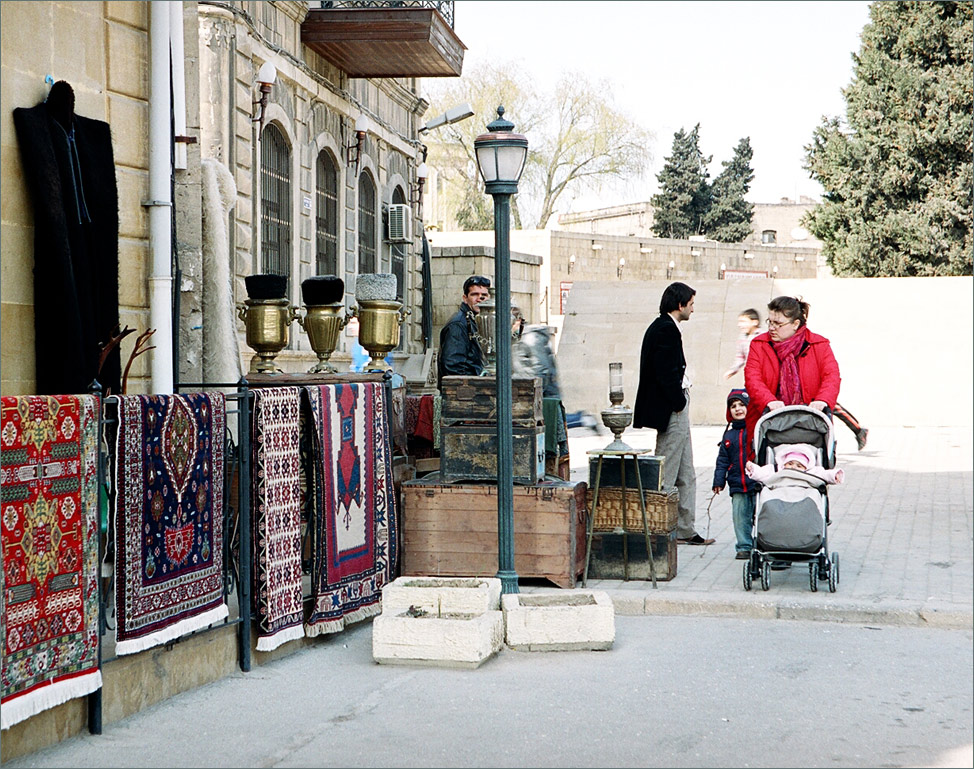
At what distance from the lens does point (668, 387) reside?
27.8 feet

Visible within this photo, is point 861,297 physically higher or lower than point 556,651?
higher

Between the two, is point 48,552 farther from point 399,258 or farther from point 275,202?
point 399,258

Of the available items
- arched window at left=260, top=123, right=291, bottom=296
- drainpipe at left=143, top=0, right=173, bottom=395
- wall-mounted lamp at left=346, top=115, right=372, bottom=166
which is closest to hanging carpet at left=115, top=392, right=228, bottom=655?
drainpipe at left=143, top=0, right=173, bottom=395

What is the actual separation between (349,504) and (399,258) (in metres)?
14.7

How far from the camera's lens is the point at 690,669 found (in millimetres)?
5797

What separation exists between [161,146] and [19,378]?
1554mm

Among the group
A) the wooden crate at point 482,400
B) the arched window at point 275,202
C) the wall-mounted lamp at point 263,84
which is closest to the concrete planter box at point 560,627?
the wooden crate at point 482,400

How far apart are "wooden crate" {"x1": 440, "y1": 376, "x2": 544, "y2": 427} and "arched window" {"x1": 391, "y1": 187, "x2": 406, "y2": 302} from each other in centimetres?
1329

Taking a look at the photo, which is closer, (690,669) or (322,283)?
(690,669)

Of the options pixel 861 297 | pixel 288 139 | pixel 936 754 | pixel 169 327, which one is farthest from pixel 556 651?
pixel 861 297

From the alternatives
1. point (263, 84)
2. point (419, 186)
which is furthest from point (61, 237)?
point (419, 186)

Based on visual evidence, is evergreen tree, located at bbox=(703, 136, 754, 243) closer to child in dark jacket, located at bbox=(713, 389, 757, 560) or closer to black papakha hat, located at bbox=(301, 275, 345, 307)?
child in dark jacket, located at bbox=(713, 389, 757, 560)

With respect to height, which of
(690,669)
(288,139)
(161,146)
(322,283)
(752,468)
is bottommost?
(690,669)

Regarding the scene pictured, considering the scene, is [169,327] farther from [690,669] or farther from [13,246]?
[690,669]
